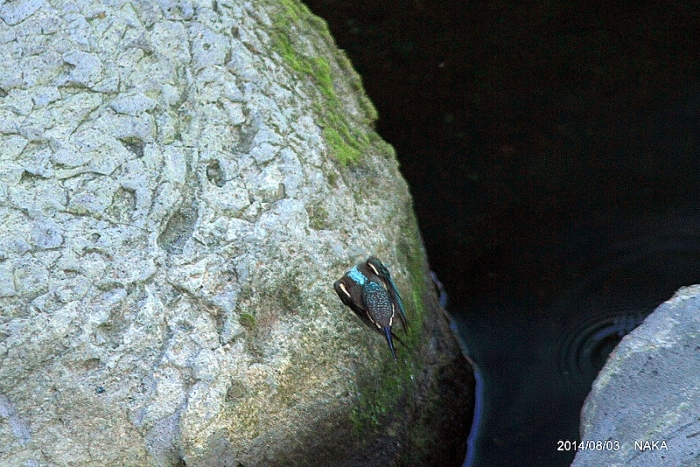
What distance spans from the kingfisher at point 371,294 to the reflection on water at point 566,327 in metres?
0.53

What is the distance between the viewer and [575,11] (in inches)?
149

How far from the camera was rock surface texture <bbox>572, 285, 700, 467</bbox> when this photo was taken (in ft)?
5.62

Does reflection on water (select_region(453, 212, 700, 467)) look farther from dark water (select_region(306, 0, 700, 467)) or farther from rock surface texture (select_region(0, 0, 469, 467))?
rock surface texture (select_region(0, 0, 469, 467))

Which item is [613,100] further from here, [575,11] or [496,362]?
[496,362]

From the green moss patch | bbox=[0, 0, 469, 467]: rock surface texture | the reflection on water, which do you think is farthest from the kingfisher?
the reflection on water

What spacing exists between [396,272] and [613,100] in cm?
154

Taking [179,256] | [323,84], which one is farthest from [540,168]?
[179,256]

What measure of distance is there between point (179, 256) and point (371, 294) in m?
0.51

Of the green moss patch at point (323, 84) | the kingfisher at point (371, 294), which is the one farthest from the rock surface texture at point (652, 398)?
the green moss patch at point (323, 84)

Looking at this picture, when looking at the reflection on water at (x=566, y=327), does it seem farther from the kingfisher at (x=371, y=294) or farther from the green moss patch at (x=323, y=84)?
the green moss patch at (x=323, y=84)

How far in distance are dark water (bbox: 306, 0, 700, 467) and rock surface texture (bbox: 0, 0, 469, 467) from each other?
497mm

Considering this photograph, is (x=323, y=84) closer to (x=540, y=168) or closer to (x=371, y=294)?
(x=371, y=294)

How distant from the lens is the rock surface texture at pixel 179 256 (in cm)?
191

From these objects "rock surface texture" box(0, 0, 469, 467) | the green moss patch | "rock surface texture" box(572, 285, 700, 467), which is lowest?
"rock surface texture" box(0, 0, 469, 467)
